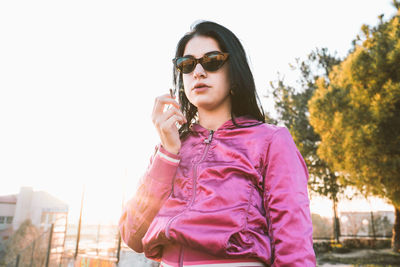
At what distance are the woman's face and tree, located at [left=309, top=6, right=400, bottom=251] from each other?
26.5 ft

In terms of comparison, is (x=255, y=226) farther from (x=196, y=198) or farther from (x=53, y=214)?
(x=53, y=214)

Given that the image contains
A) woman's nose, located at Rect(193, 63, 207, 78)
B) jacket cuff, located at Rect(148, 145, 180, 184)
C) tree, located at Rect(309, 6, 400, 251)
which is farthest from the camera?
tree, located at Rect(309, 6, 400, 251)

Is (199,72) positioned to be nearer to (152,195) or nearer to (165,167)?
(165,167)

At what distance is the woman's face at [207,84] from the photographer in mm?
1342

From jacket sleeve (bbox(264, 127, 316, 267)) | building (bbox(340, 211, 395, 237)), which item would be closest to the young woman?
jacket sleeve (bbox(264, 127, 316, 267))

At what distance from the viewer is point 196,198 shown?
1.10m

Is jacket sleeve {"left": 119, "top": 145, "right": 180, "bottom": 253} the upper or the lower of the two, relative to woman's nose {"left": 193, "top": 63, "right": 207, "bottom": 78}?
lower

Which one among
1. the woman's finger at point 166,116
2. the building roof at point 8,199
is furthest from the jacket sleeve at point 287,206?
the building roof at point 8,199

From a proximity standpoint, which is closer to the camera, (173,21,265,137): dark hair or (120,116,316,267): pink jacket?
(120,116,316,267): pink jacket

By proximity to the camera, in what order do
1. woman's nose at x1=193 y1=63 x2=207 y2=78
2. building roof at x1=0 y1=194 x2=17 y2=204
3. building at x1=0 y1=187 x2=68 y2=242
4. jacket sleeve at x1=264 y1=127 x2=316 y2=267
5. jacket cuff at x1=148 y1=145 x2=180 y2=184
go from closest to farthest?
jacket sleeve at x1=264 y1=127 x2=316 y2=267 → jacket cuff at x1=148 y1=145 x2=180 y2=184 → woman's nose at x1=193 y1=63 x2=207 y2=78 → building at x1=0 y1=187 x2=68 y2=242 → building roof at x1=0 y1=194 x2=17 y2=204

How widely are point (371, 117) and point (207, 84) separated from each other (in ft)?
28.7

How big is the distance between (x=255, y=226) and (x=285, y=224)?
0.37ft

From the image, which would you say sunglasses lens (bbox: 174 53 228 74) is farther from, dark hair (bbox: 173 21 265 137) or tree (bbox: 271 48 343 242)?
tree (bbox: 271 48 343 242)

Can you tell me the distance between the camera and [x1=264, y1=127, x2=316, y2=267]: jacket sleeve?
935 millimetres
